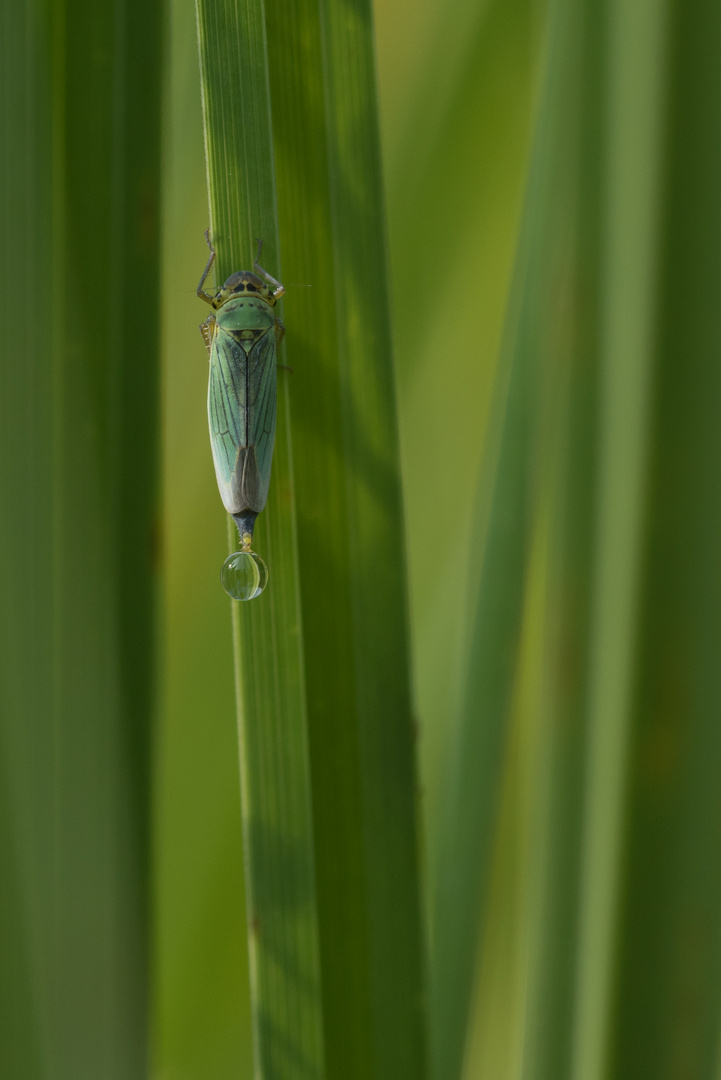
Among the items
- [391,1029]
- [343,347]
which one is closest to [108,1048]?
[391,1029]

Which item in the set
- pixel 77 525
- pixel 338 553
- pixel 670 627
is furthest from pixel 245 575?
pixel 670 627

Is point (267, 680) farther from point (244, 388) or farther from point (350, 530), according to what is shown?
point (244, 388)

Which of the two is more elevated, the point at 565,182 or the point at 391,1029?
the point at 565,182

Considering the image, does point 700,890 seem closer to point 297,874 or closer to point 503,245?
point 297,874

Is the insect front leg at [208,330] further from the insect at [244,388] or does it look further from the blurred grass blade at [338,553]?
the blurred grass blade at [338,553]

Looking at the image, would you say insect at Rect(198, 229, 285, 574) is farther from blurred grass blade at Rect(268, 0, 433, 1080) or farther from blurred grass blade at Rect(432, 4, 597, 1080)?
blurred grass blade at Rect(432, 4, 597, 1080)

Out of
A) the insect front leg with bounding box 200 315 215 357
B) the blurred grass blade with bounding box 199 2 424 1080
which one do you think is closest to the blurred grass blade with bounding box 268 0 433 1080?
the blurred grass blade with bounding box 199 2 424 1080
